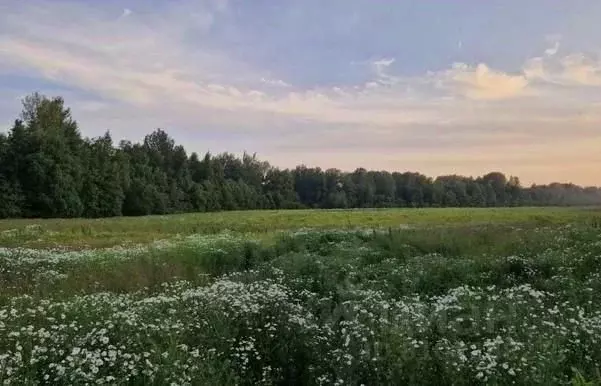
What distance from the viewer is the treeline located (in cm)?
6334

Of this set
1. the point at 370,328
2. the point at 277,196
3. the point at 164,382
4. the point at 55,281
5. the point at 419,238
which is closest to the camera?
the point at 164,382

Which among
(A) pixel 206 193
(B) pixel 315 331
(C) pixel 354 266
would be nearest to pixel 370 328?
(B) pixel 315 331

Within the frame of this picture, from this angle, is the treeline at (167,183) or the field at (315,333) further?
the treeline at (167,183)

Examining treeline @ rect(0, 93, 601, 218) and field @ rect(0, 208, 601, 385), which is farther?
treeline @ rect(0, 93, 601, 218)

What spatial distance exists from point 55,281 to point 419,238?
12612mm

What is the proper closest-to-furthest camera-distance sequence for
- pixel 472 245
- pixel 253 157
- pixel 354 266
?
pixel 354 266 → pixel 472 245 → pixel 253 157

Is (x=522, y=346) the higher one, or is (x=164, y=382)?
(x=522, y=346)

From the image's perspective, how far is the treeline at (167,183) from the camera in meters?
63.3

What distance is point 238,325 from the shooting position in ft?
26.0

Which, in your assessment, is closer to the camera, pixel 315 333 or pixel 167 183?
pixel 315 333

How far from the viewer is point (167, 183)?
281 ft

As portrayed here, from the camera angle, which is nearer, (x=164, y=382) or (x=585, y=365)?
(x=164, y=382)

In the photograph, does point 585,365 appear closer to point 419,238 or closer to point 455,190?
point 419,238

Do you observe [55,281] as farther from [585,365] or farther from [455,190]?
[455,190]
